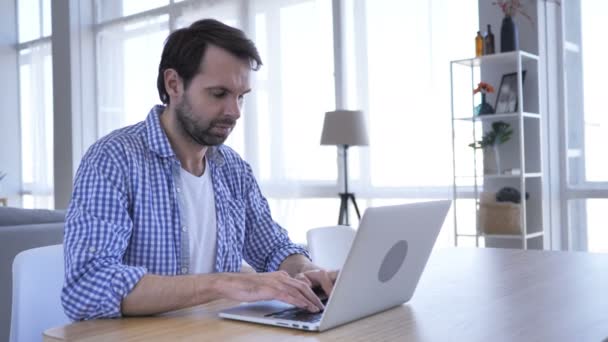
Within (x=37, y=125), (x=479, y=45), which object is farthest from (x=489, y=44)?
(x=37, y=125)

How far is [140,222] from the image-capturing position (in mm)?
1536

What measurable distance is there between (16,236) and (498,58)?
9.53 ft

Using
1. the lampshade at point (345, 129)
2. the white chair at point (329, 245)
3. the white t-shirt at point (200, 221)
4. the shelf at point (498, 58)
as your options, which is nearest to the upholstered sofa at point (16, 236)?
the white chair at point (329, 245)

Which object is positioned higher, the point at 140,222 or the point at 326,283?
the point at 140,222

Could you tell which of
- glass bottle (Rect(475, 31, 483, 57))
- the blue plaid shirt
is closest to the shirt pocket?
the blue plaid shirt

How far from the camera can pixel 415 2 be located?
15.7 feet

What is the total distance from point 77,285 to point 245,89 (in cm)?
67

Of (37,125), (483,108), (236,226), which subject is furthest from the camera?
(37,125)

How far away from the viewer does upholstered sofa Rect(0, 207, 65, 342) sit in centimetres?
279

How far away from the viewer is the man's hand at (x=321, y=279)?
141 cm

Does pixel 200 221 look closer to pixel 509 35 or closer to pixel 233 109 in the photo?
pixel 233 109

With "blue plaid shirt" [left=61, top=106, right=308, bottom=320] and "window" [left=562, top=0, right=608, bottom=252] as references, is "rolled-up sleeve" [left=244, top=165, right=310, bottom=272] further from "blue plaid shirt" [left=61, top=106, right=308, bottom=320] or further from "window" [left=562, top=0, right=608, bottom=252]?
"window" [left=562, top=0, right=608, bottom=252]

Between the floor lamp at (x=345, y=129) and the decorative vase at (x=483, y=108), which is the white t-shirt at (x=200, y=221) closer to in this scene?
the decorative vase at (x=483, y=108)

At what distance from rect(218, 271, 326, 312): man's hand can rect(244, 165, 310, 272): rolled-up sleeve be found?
0.53 m
